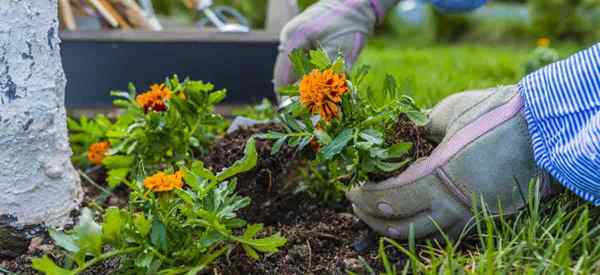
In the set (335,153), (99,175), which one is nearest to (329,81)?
(335,153)

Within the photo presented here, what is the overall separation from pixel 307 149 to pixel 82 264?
0.57 m

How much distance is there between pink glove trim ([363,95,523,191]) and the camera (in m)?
1.35

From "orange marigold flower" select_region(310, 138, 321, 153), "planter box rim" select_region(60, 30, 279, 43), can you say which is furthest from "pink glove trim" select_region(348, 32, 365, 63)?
"planter box rim" select_region(60, 30, 279, 43)

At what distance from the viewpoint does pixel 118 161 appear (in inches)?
69.6

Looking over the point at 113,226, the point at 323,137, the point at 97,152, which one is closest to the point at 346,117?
the point at 323,137

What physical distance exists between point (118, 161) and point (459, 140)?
2.69ft

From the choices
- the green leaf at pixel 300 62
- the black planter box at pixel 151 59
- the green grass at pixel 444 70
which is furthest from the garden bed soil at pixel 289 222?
the green grass at pixel 444 70

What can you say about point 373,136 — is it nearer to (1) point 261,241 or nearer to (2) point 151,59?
(1) point 261,241

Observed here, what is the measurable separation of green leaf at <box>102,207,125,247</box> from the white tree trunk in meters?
0.37

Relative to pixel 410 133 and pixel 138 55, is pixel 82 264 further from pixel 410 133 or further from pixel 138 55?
pixel 138 55

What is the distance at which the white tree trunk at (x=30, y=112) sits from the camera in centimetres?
146

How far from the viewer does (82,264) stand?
117 cm

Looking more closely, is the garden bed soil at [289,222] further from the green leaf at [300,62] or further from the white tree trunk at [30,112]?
the green leaf at [300,62]

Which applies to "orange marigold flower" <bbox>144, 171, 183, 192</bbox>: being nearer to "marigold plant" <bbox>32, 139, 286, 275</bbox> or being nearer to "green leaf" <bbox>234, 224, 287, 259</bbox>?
"marigold plant" <bbox>32, 139, 286, 275</bbox>
